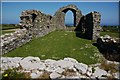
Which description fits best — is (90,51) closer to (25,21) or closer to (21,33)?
(21,33)

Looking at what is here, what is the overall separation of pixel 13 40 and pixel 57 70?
631 centimetres

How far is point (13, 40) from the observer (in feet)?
43.1

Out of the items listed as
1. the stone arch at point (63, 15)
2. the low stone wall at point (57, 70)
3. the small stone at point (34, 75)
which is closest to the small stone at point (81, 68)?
the low stone wall at point (57, 70)

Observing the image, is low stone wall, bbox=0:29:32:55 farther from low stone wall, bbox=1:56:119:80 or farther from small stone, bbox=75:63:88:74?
small stone, bbox=75:63:88:74

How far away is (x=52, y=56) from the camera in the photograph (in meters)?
11.5

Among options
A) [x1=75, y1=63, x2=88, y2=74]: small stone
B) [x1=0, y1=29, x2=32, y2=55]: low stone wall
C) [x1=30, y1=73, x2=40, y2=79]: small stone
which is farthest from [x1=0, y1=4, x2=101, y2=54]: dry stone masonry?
[x1=75, y1=63, x2=88, y2=74]: small stone

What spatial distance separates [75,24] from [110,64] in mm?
21857

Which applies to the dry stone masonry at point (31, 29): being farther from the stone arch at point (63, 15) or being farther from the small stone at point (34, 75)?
the stone arch at point (63, 15)

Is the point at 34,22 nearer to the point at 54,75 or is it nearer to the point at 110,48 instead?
the point at 110,48

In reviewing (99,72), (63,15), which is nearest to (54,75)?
(99,72)

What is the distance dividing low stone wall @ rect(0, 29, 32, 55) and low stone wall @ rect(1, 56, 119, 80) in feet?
11.1

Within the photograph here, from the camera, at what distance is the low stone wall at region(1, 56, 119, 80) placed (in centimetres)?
733

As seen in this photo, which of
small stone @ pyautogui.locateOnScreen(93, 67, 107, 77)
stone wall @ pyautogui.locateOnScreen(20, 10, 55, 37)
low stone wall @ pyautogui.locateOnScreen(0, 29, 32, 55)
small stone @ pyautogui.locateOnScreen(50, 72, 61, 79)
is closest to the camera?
small stone @ pyautogui.locateOnScreen(50, 72, 61, 79)

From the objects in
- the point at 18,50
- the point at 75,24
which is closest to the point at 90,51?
the point at 18,50
